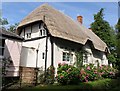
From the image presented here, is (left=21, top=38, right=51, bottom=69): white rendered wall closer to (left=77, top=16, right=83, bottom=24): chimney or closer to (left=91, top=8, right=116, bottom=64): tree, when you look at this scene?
(left=77, top=16, right=83, bottom=24): chimney

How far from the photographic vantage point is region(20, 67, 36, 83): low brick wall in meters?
16.5

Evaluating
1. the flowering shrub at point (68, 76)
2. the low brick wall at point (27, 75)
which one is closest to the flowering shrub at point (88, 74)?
the flowering shrub at point (68, 76)

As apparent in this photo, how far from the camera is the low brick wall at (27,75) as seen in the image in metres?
16.5

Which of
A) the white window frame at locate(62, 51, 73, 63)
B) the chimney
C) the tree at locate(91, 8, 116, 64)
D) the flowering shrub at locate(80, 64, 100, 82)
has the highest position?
the chimney

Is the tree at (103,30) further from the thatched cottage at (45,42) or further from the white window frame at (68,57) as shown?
the white window frame at (68,57)

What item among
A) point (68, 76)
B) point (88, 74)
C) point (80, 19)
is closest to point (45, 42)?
point (68, 76)

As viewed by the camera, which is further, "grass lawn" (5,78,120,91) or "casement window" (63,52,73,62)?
"casement window" (63,52,73,62)

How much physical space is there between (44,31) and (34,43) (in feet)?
5.68

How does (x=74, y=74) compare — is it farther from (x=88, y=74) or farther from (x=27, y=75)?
(x=27, y=75)

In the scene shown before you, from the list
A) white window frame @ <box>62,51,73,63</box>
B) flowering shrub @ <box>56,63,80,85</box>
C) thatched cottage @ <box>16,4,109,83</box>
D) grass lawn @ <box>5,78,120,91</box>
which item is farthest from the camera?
white window frame @ <box>62,51,73,63</box>

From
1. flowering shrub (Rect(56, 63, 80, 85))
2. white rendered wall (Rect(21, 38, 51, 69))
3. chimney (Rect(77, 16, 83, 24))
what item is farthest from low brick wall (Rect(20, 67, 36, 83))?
chimney (Rect(77, 16, 83, 24))

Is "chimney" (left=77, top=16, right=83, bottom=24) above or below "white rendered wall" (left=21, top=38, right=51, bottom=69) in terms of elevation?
above

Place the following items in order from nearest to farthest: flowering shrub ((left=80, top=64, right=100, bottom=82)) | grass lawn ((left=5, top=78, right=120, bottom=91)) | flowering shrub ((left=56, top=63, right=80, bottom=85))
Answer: grass lawn ((left=5, top=78, right=120, bottom=91)) → flowering shrub ((left=56, top=63, right=80, bottom=85)) → flowering shrub ((left=80, top=64, right=100, bottom=82))

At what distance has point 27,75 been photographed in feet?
55.2
